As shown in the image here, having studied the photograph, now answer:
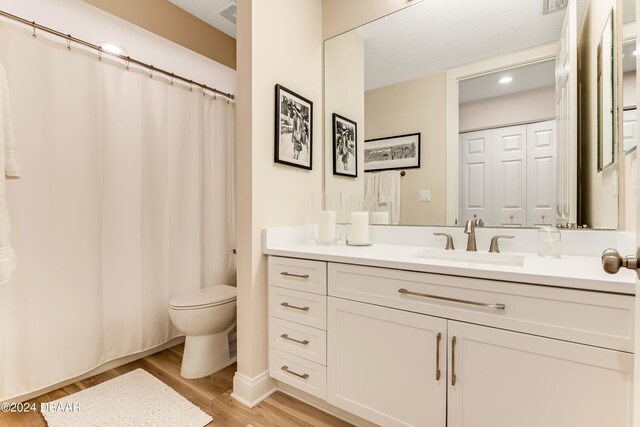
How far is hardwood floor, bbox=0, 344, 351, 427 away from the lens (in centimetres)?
148

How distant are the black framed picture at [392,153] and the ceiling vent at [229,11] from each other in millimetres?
1508

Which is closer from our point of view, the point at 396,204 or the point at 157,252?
the point at 396,204

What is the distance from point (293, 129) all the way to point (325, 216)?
569mm

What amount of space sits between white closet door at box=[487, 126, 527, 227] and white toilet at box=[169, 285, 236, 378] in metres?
1.66

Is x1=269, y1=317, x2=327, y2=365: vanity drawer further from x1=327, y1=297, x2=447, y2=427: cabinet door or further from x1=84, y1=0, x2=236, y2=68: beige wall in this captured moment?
x1=84, y1=0, x2=236, y2=68: beige wall

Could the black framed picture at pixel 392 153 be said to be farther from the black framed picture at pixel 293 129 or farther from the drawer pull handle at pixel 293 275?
the drawer pull handle at pixel 293 275

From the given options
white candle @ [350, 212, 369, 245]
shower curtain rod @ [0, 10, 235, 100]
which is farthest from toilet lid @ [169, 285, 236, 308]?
shower curtain rod @ [0, 10, 235, 100]

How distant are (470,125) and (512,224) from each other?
1.82 ft

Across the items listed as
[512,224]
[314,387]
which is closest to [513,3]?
[512,224]

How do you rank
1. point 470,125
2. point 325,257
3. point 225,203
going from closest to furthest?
1. point 325,257
2. point 470,125
3. point 225,203

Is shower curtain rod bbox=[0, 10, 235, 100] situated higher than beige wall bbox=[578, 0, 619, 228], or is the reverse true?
shower curtain rod bbox=[0, 10, 235, 100]

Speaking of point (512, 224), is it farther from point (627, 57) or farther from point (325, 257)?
point (325, 257)

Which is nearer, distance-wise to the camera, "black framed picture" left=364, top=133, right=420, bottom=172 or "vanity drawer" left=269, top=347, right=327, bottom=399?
"vanity drawer" left=269, top=347, right=327, bottom=399

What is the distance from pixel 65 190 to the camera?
1.74 metres
